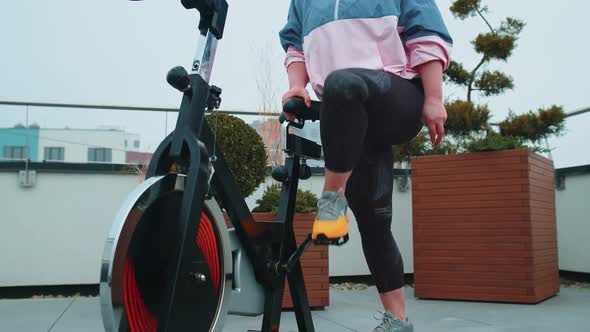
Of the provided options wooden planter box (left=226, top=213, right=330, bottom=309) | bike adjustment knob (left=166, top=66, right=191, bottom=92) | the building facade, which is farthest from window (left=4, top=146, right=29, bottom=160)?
bike adjustment knob (left=166, top=66, right=191, bottom=92)

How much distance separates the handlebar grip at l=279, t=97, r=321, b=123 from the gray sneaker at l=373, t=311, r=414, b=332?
59 centimetres

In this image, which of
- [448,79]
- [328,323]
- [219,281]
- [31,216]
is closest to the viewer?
[219,281]

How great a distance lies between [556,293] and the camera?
3.36 m

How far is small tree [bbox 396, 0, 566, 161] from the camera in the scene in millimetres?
3719

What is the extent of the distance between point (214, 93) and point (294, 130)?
0.88 feet

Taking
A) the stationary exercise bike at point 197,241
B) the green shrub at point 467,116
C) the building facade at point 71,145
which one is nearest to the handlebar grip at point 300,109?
the stationary exercise bike at point 197,241

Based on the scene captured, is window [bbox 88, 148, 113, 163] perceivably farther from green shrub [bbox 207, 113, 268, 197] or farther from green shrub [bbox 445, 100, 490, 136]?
green shrub [bbox 445, 100, 490, 136]

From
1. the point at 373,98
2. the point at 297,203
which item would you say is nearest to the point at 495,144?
the point at 297,203

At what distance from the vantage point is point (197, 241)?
1.24 meters

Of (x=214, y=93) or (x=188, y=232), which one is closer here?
(x=188, y=232)

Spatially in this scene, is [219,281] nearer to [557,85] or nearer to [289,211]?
[289,211]

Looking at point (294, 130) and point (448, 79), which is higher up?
point (448, 79)

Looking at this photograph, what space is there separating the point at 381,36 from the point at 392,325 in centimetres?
75

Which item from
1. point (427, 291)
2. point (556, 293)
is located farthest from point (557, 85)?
point (427, 291)
